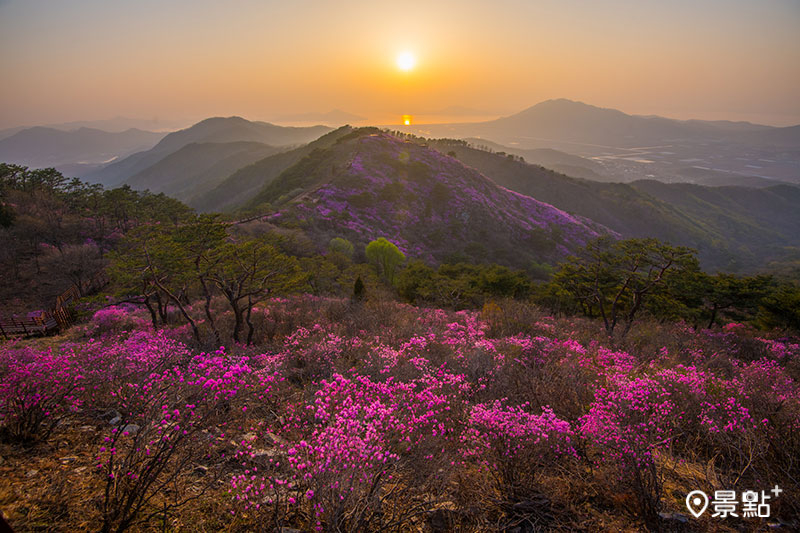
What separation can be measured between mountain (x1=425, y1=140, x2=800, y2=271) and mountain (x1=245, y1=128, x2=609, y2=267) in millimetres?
24780

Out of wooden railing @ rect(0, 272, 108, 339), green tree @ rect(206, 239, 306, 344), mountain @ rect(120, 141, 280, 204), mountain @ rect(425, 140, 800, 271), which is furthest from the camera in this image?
mountain @ rect(120, 141, 280, 204)

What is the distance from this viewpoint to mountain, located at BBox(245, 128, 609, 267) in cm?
4131

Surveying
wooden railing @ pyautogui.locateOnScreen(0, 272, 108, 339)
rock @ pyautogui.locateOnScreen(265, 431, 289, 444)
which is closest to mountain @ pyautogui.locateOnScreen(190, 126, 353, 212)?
wooden railing @ pyautogui.locateOnScreen(0, 272, 108, 339)

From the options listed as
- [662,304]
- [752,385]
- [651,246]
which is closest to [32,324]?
[752,385]

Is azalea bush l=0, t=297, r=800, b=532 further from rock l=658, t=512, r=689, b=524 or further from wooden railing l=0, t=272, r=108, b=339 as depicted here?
wooden railing l=0, t=272, r=108, b=339

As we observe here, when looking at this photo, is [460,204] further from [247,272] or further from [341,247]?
[247,272]

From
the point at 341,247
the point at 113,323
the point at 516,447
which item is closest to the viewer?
the point at 516,447

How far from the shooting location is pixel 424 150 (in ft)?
216

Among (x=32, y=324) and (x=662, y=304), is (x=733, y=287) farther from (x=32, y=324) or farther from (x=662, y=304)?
(x=32, y=324)

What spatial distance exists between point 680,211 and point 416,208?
92.5m

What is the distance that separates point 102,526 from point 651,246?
633 inches

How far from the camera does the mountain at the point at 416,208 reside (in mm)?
41312

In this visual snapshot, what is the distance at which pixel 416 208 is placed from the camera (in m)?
49.0

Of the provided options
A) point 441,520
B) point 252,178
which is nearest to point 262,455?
point 441,520
